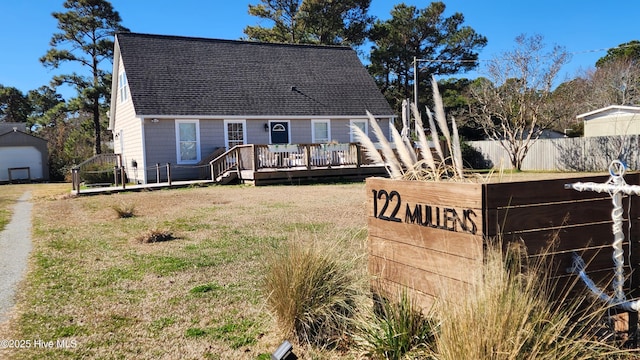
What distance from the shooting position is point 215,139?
19.9 metres

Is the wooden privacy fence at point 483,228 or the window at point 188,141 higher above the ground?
the window at point 188,141

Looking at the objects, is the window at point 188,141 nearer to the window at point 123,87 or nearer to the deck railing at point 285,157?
the deck railing at point 285,157

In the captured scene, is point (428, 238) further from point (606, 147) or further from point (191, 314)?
point (606, 147)

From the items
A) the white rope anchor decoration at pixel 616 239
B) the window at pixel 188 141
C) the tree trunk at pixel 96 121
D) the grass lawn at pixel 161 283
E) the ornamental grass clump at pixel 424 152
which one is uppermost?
the tree trunk at pixel 96 121

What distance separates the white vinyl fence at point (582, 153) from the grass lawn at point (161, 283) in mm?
15113

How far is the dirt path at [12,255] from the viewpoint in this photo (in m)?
4.54

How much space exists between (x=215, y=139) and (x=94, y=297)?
1578 centimetres

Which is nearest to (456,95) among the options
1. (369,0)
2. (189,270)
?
(369,0)

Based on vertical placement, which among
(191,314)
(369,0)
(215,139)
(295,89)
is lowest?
(191,314)

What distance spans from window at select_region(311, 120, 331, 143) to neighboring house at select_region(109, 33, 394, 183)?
1.8 inches

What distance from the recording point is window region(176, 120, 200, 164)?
19.3 metres

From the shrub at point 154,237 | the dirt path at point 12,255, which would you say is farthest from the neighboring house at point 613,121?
the dirt path at point 12,255

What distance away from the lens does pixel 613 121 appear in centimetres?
2277

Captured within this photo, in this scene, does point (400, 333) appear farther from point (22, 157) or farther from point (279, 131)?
point (22, 157)
